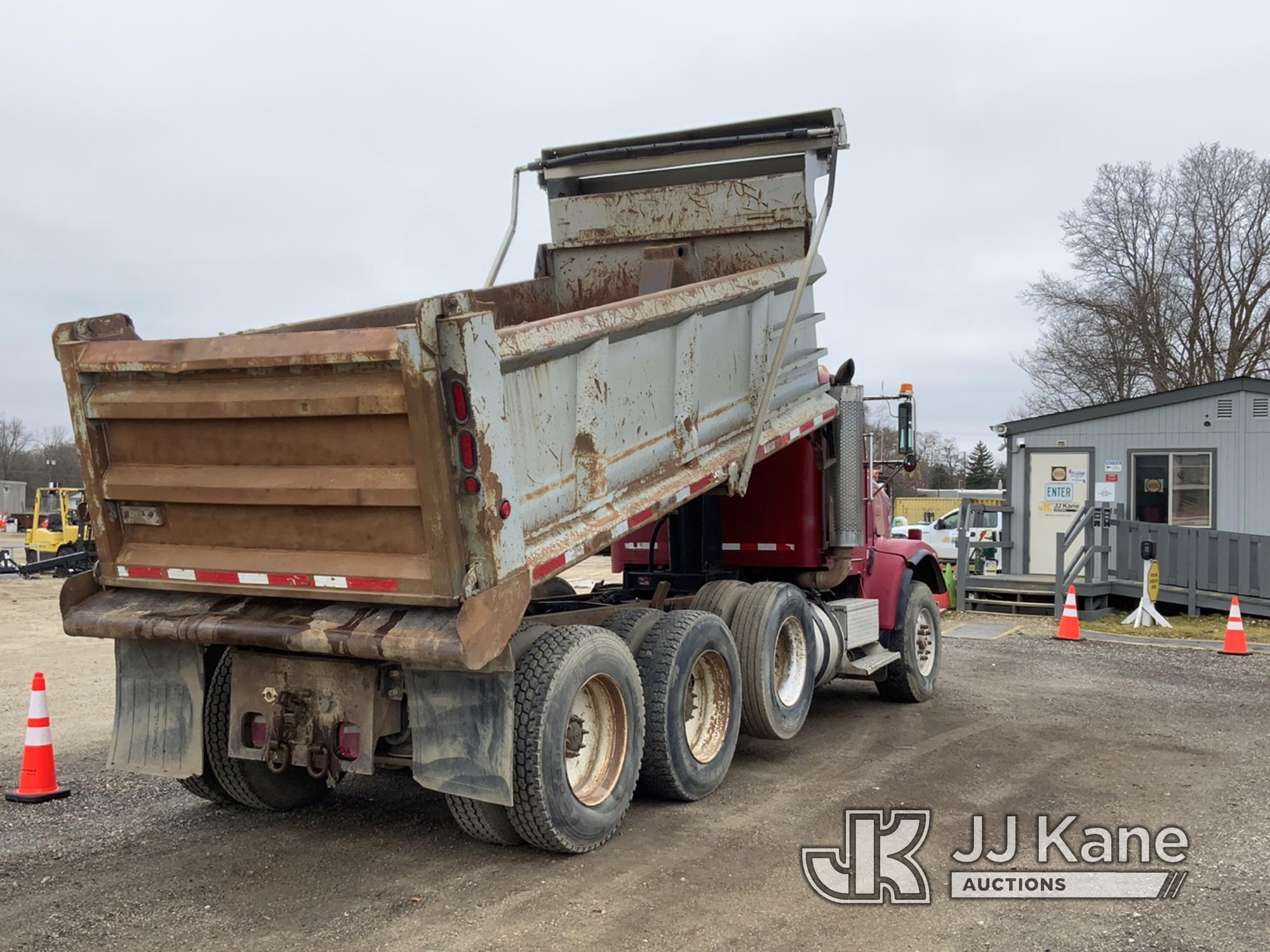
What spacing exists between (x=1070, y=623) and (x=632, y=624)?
31.3 ft

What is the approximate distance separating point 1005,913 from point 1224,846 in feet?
5.42

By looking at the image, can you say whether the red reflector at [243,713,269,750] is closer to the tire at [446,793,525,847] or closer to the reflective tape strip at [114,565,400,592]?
the reflective tape strip at [114,565,400,592]

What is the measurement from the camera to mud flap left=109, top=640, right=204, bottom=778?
18.3 ft

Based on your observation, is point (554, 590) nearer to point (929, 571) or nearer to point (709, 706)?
point (709, 706)

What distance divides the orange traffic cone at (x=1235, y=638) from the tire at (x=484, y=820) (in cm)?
1011

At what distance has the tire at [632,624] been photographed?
6.14 metres

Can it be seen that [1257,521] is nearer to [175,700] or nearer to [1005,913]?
[1005,913]

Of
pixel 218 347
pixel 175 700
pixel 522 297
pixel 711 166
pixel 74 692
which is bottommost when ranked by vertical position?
pixel 74 692

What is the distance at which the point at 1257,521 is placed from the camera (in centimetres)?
1662

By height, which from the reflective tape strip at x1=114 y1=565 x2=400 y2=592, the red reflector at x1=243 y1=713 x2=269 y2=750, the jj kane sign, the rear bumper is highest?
the reflective tape strip at x1=114 y1=565 x2=400 y2=592

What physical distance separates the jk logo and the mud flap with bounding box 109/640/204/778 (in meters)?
3.06

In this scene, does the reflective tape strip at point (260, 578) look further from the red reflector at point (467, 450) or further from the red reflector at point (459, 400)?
the red reflector at point (459, 400)

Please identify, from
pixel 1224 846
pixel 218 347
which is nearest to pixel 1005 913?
pixel 1224 846

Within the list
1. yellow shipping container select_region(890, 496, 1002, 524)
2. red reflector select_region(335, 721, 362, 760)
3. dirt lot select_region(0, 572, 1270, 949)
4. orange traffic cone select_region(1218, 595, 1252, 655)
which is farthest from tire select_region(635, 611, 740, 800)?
yellow shipping container select_region(890, 496, 1002, 524)
